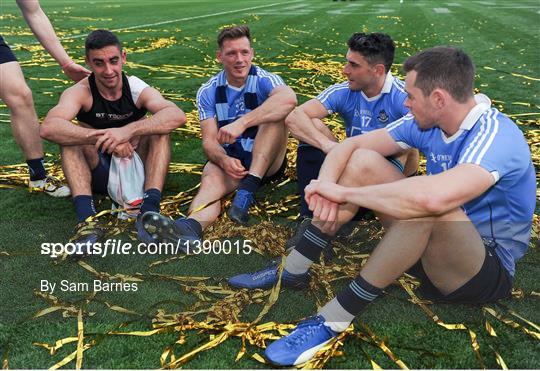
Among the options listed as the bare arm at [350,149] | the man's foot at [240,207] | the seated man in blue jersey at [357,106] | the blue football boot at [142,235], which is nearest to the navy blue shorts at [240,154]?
the man's foot at [240,207]

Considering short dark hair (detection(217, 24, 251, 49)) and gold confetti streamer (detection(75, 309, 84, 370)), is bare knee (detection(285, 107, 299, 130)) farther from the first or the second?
gold confetti streamer (detection(75, 309, 84, 370))

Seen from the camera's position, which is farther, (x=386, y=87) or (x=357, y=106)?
(x=357, y=106)

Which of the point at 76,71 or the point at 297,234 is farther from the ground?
the point at 76,71

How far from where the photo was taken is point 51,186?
5.72 metres

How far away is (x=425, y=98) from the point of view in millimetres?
3295

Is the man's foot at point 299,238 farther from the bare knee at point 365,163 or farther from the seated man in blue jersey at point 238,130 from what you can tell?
the bare knee at point 365,163

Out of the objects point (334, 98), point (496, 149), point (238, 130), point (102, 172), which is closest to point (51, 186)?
point (102, 172)

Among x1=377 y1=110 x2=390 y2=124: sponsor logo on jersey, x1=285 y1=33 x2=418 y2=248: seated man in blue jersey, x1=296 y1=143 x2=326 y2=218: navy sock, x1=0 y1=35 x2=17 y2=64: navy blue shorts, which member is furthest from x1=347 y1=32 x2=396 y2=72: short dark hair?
x1=0 y1=35 x2=17 y2=64: navy blue shorts

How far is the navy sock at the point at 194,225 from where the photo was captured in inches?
183

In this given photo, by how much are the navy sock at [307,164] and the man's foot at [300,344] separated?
1.54 meters

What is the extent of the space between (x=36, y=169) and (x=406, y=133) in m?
3.75

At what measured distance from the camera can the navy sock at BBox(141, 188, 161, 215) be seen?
15.8ft

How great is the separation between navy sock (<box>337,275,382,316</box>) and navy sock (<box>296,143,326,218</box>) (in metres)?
1.52

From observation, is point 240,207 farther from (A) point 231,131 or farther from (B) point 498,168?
(B) point 498,168
